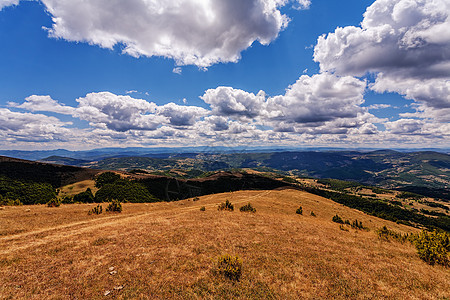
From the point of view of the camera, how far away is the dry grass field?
433 inches

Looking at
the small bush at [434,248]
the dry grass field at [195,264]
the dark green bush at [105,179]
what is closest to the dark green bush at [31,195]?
the dark green bush at [105,179]

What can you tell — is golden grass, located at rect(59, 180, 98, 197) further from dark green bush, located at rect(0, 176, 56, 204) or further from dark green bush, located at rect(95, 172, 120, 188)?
dark green bush, located at rect(0, 176, 56, 204)

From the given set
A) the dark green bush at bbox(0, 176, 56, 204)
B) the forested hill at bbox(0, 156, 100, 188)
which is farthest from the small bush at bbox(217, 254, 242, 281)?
the forested hill at bbox(0, 156, 100, 188)

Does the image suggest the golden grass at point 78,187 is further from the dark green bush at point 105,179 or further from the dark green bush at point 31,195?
the dark green bush at point 31,195

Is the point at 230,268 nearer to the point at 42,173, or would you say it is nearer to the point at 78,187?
the point at 78,187

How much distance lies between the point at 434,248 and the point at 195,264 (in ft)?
78.1

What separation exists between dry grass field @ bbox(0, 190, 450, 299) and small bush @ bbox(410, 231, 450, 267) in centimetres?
107

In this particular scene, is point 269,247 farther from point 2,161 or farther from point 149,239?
point 2,161

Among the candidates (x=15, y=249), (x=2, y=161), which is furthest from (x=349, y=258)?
(x=2, y=161)

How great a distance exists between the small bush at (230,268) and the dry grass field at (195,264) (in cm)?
45

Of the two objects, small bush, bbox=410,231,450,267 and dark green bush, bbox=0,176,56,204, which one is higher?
dark green bush, bbox=0,176,56,204

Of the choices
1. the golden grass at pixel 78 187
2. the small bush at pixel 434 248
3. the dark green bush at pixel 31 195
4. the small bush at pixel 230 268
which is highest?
the small bush at pixel 230 268

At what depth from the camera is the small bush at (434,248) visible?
1698cm

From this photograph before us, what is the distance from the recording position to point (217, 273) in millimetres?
13070
